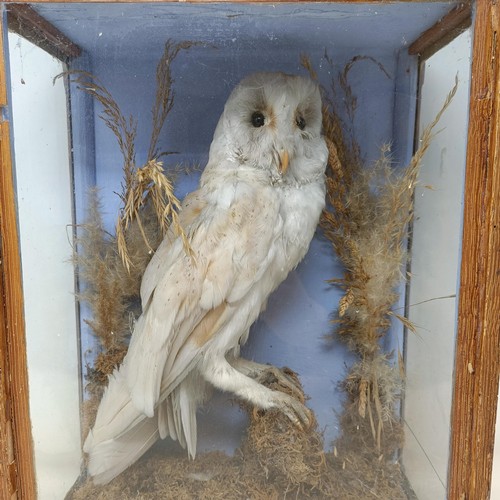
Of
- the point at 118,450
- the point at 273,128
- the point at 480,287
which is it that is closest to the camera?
the point at 480,287

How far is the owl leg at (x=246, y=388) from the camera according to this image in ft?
3.13

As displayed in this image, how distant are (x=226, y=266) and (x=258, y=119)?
27 cm

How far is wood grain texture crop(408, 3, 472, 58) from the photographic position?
2.56 feet

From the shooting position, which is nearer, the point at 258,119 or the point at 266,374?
the point at 258,119

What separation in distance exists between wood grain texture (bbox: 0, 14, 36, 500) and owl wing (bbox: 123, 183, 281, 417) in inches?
7.9

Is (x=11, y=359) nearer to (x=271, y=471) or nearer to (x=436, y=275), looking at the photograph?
(x=271, y=471)

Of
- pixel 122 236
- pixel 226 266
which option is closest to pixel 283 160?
pixel 226 266

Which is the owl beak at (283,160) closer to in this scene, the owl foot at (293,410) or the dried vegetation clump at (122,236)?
the dried vegetation clump at (122,236)

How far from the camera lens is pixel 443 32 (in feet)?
2.69

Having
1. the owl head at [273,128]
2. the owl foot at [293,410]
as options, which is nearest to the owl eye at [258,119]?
the owl head at [273,128]

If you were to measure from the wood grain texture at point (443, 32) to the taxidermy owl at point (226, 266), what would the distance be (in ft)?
0.61

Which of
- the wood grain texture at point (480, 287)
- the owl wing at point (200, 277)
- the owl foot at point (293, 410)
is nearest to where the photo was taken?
the wood grain texture at point (480, 287)

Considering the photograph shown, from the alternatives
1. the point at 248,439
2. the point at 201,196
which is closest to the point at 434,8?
the point at 201,196

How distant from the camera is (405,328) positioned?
0.97 meters
